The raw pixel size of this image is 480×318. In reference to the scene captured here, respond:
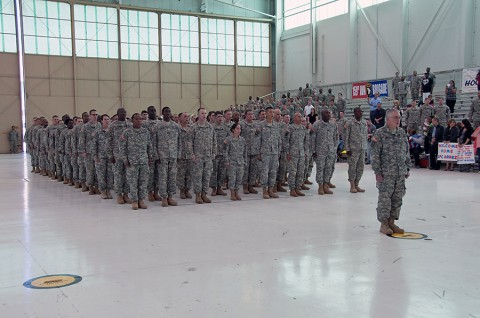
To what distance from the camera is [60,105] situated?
27.1 metres

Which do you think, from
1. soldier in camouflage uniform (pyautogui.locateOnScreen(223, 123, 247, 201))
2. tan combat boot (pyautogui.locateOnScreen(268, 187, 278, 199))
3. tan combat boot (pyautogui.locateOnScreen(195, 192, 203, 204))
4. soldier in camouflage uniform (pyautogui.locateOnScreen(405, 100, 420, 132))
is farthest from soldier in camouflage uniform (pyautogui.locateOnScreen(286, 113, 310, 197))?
soldier in camouflage uniform (pyautogui.locateOnScreen(405, 100, 420, 132))

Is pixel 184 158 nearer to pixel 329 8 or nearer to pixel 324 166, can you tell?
pixel 324 166

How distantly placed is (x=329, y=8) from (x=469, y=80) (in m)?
11.8

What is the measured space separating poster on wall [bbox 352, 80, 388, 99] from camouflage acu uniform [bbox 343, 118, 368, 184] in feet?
36.5

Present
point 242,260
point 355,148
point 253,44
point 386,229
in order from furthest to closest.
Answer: point 253,44 → point 355,148 → point 386,229 → point 242,260

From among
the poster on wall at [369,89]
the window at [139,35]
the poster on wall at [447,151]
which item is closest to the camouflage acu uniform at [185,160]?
the poster on wall at [447,151]

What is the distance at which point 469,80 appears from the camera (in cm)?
1706

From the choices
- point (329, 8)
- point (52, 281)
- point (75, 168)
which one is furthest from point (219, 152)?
point (329, 8)

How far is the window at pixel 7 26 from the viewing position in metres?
25.5

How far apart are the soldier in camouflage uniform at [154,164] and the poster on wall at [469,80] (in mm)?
12829

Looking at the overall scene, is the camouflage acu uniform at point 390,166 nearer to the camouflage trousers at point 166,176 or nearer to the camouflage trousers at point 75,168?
the camouflage trousers at point 166,176

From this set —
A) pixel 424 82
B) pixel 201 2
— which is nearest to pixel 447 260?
pixel 424 82

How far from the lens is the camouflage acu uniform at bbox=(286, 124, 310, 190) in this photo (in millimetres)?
9352

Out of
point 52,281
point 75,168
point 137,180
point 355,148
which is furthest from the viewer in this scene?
point 75,168
